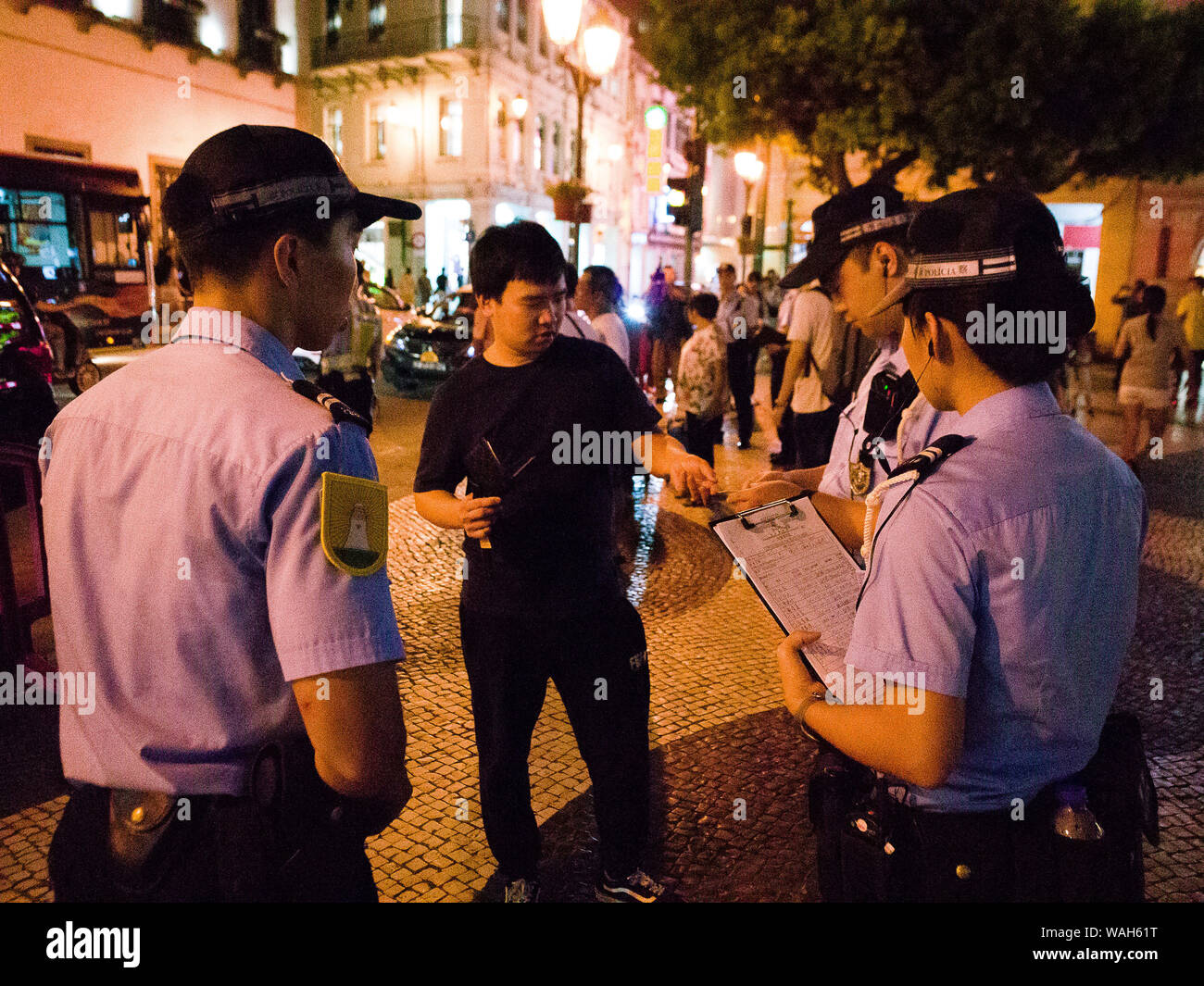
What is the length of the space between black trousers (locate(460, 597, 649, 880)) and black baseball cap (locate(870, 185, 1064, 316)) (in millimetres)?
1439

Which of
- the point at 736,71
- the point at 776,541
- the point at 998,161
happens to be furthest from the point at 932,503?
the point at 998,161

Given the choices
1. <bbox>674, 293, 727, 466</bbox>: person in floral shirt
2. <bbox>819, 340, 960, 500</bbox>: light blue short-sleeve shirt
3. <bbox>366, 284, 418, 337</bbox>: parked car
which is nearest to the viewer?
<bbox>819, 340, 960, 500</bbox>: light blue short-sleeve shirt

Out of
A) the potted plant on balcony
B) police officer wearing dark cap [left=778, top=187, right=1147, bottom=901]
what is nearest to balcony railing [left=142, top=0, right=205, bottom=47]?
the potted plant on balcony

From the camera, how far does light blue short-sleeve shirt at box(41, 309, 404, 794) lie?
3.92 ft

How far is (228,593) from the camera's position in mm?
1238

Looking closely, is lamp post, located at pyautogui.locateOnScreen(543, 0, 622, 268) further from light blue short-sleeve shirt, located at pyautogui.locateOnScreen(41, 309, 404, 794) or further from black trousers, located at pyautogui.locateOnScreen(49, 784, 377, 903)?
black trousers, located at pyautogui.locateOnScreen(49, 784, 377, 903)

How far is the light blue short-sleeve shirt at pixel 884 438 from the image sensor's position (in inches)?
78.8

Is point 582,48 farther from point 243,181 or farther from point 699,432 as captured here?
point 243,181

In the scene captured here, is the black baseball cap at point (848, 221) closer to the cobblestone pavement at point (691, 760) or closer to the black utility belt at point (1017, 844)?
the black utility belt at point (1017, 844)

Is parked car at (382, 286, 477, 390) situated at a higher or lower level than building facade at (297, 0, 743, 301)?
lower

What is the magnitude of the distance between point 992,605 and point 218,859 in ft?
4.01

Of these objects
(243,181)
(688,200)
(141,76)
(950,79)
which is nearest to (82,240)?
(141,76)

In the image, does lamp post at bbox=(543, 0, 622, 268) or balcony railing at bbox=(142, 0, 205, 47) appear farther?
balcony railing at bbox=(142, 0, 205, 47)
